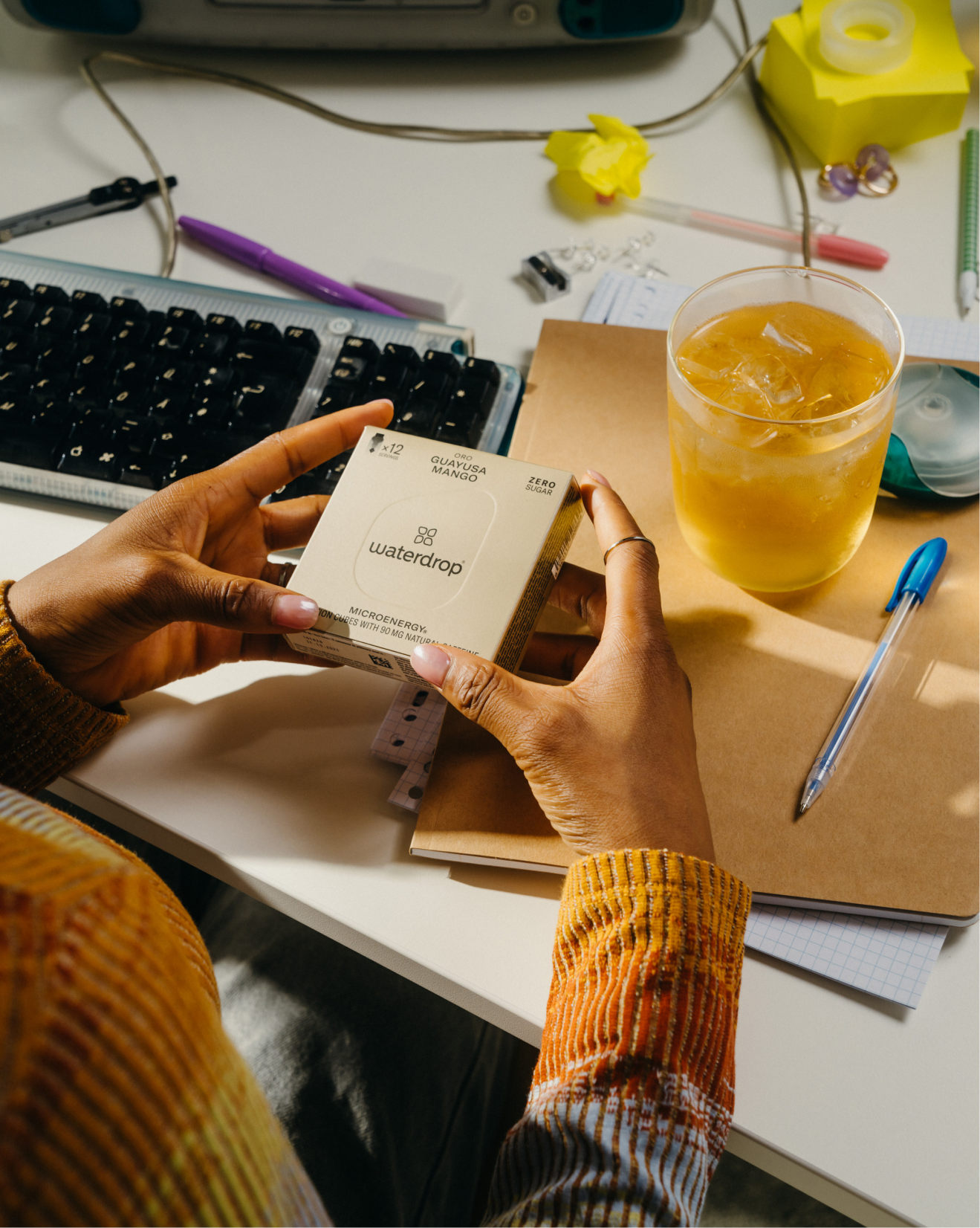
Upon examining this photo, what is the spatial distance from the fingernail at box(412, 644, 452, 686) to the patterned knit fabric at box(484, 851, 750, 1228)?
0.13 metres

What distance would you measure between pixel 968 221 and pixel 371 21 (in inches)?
27.2

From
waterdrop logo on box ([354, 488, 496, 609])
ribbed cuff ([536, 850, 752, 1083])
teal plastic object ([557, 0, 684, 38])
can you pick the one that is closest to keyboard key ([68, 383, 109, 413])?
waterdrop logo on box ([354, 488, 496, 609])

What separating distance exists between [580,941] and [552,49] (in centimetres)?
100

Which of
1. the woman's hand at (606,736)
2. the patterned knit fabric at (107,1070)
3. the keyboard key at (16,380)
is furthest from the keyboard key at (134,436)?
the patterned knit fabric at (107,1070)

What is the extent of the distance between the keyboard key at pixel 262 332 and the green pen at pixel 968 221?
0.60 metres

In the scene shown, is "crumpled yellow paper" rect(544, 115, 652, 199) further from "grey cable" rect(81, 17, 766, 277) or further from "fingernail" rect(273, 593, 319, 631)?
"fingernail" rect(273, 593, 319, 631)

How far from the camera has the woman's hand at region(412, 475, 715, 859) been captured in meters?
0.47

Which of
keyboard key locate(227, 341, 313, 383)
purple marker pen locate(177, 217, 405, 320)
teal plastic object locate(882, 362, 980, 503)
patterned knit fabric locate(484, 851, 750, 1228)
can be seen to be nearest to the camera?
patterned knit fabric locate(484, 851, 750, 1228)

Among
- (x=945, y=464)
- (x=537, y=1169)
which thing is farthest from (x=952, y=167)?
(x=537, y=1169)

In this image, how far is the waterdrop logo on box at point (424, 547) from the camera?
511 millimetres

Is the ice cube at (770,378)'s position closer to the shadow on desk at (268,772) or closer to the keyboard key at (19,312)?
the shadow on desk at (268,772)

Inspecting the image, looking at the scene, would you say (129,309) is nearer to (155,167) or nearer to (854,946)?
(155,167)

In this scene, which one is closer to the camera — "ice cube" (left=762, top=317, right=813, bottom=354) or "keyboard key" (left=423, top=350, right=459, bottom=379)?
"ice cube" (left=762, top=317, right=813, bottom=354)

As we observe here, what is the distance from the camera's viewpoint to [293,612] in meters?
0.49
